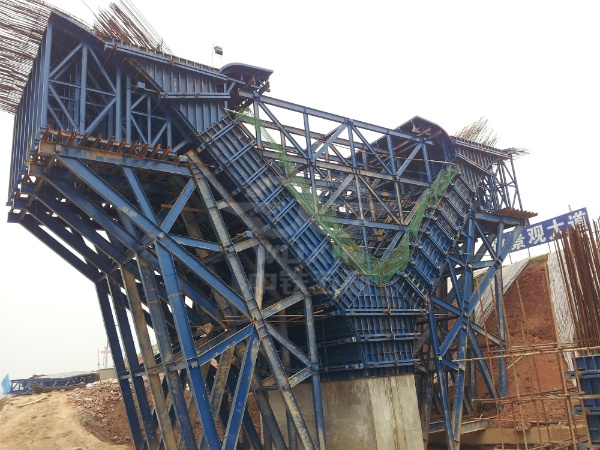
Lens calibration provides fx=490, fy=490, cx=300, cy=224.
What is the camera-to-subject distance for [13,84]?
15.9 m

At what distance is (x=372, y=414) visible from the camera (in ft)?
50.6

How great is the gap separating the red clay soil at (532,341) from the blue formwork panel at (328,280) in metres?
5.62

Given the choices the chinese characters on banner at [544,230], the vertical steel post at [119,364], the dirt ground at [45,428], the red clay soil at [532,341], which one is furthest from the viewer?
the chinese characters on banner at [544,230]

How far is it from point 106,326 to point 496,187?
59.2 ft

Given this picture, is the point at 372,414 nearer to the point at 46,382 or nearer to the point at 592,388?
the point at 592,388

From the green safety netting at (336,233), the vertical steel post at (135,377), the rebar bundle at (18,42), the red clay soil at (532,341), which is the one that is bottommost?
the red clay soil at (532,341)

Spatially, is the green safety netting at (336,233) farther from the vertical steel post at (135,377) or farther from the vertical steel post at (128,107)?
the vertical steel post at (135,377)

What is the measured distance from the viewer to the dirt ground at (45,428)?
72.9 feet

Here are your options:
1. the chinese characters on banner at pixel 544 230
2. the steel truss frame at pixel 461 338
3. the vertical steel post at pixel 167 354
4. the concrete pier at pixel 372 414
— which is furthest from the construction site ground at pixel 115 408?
the vertical steel post at pixel 167 354

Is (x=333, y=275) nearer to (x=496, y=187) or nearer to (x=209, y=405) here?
(x=209, y=405)

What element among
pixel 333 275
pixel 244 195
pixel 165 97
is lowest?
pixel 333 275

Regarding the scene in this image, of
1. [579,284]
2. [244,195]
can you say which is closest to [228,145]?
[244,195]

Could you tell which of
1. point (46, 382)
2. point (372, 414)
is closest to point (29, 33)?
point (372, 414)

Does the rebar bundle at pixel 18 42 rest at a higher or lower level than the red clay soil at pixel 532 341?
higher
